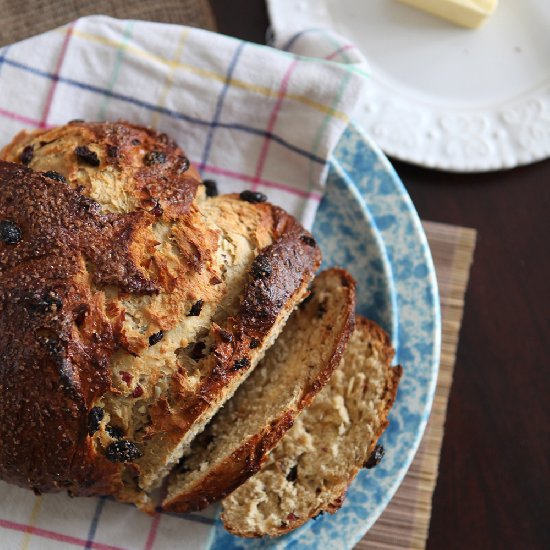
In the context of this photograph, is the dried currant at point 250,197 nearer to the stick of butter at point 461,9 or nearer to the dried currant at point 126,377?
the dried currant at point 126,377

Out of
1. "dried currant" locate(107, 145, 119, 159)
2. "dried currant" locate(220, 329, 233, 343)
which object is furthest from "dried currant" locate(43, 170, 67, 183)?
"dried currant" locate(220, 329, 233, 343)

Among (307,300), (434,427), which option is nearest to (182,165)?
(307,300)

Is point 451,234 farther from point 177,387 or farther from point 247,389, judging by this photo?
point 177,387

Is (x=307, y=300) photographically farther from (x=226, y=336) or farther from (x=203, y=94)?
(x=203, y=94)

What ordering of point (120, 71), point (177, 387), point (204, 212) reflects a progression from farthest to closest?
point (120, 71) → point (204, 212) → point (177, 387)

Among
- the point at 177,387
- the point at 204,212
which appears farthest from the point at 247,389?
the point at 204,212

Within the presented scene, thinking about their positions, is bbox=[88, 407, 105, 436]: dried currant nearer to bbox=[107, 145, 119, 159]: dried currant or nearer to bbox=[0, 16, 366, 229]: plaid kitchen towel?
bbox=[107, 145, 119, 159]: dried currant
